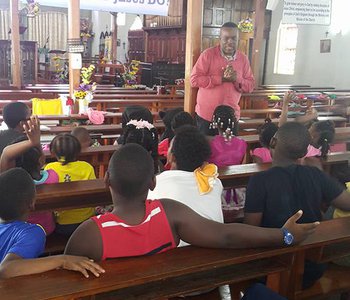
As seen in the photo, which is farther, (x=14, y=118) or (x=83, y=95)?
(x=83, y=95)

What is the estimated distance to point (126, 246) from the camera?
64.5 inches

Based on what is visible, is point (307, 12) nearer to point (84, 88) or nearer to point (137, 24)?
point (84, 88)

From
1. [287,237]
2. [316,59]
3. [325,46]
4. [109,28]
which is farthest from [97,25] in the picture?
[287,237]

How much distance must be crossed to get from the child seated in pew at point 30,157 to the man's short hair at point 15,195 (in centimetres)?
78

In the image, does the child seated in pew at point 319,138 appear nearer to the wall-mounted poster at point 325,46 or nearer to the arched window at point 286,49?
the wall-mounted poster at point 325,46

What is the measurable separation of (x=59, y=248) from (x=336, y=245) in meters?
1.60

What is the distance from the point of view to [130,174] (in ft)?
5.52

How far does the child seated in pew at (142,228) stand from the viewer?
161 cm

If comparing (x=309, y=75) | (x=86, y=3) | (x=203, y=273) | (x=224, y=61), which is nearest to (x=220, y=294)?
(x=203, y=273)

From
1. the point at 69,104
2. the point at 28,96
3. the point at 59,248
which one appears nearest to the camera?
the point at 59,248

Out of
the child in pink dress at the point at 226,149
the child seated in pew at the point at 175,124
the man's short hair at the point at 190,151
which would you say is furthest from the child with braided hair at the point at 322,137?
the man's short hair at the point at 190,151

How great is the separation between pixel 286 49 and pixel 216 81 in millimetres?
10912

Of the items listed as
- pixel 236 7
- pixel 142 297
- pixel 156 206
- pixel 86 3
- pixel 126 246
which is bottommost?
pixel 142 297

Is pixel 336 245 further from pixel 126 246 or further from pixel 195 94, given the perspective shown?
pixel 195 94
